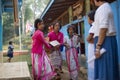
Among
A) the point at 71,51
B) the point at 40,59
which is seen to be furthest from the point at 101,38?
the point at 71,51

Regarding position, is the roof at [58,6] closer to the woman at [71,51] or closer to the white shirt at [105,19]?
the woman at [71,51]

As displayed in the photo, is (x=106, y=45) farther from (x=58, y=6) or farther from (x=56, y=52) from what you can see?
(x=58, y=6)

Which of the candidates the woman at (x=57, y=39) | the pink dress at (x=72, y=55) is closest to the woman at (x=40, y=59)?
the pink dress at (x=72, y=55)

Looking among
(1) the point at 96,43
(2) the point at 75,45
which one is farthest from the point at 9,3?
(1) the point at 96,43

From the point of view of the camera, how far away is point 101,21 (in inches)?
165

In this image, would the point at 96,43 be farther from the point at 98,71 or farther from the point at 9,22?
the point at 9,22

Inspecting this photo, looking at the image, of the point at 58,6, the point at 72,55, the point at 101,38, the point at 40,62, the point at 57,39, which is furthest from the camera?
the point at 58,6

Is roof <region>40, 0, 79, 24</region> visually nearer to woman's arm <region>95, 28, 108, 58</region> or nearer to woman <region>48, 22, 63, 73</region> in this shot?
woman <region>48, 22, 63, 73</region>

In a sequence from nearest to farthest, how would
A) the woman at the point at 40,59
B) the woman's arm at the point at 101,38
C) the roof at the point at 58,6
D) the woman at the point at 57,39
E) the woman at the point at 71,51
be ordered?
1. the woman's arm at the point at 101,38
2. the woman at the point at 40,59
3. the woman at the point at 71,51
4. the woman at the point at 57,39
5. the roof at the point at 58,6

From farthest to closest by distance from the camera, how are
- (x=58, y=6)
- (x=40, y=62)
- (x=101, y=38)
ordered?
(x=58, y=6)
(x=40, y=62)
(x=101, y=38)

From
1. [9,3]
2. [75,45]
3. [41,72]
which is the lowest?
[41,72]

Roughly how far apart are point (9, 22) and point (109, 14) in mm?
46331

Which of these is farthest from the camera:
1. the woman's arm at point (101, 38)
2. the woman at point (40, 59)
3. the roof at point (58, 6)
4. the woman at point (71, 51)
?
the roof at point (58, 6)

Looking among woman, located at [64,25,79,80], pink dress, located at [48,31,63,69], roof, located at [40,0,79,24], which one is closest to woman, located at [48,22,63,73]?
pink dress, located at [48,31,63,69]
